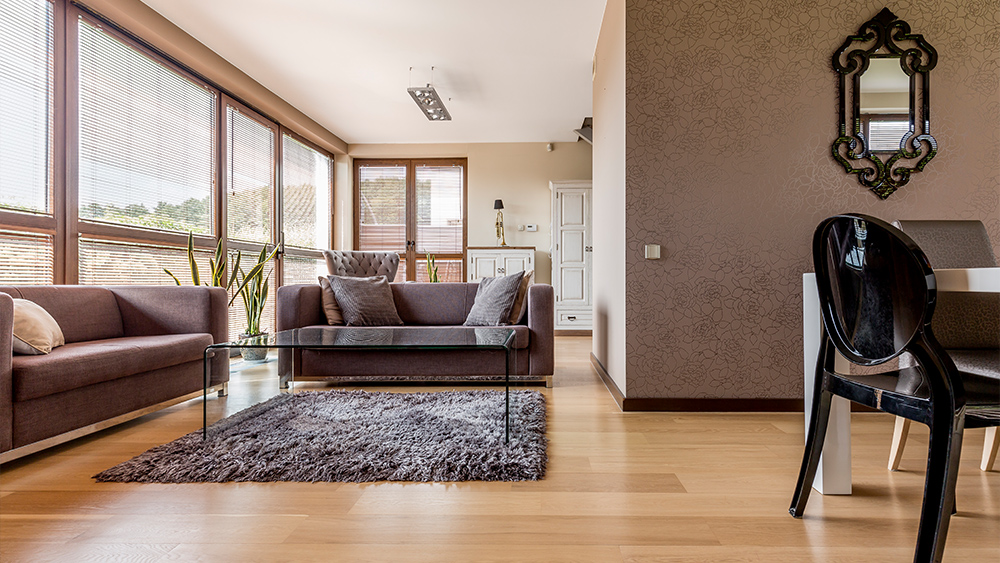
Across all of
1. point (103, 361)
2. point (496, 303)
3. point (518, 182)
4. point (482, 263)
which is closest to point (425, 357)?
point (496, 303)

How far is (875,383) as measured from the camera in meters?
1.24

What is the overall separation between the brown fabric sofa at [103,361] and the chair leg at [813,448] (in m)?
2.31

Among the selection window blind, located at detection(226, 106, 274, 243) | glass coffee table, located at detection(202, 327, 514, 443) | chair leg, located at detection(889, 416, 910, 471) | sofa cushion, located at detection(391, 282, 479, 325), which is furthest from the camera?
window blind, located at detection(226, 106, 274, 243)

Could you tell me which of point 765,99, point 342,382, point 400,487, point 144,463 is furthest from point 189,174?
point 765,99

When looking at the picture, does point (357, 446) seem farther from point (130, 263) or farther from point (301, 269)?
point (301, 269)

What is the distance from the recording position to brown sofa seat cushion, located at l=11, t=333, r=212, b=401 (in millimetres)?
1832

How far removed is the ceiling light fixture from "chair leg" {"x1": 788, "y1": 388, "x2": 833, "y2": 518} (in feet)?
13.3

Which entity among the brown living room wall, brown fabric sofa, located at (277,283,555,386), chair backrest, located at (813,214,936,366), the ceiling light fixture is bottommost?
brown fabric sofa, located at (277,283,555,386)

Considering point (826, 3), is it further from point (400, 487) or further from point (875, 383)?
point (400, 487)

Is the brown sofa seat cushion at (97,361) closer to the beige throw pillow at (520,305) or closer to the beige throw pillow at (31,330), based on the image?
the beige throw pillow at (31,330)

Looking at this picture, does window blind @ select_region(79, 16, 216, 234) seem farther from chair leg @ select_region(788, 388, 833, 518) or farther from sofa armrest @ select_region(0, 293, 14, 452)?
chair leg @ select_region(788, 388, 833, 518)

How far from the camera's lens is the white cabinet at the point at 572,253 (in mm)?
6316

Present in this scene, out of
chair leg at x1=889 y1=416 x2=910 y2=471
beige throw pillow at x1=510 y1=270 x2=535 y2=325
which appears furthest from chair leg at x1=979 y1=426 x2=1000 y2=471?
beige throw pillow at x1=510 y1=270 x2=535 y2=325

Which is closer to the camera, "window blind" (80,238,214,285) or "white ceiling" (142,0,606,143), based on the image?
"window blind" (80,238,214,285)
